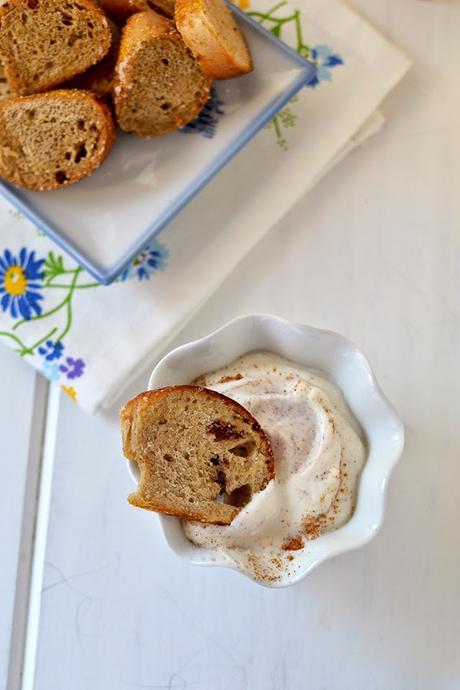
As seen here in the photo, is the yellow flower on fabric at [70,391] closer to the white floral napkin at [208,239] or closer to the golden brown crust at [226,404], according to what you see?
the white floral napkin at [208,239]

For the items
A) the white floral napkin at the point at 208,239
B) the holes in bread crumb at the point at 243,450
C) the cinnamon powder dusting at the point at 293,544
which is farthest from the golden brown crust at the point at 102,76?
the cinnamon powder dusting at the point at 293,544

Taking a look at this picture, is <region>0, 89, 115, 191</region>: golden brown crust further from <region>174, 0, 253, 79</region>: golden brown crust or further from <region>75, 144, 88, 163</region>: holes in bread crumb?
<region>174, 0, 253, 79</region>: golden brown crust

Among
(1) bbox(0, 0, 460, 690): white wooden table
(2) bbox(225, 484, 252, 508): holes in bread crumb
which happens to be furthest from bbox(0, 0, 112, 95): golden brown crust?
(2) bbox(225, 484, 252, 508): holes in bread crumb

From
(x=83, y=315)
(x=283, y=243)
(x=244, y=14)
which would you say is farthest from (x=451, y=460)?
(x=244, y=14)

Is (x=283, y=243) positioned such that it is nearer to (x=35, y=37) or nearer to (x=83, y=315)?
(x=83, y=315)

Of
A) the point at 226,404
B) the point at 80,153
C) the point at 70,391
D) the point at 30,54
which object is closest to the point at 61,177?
the point at 80,153
